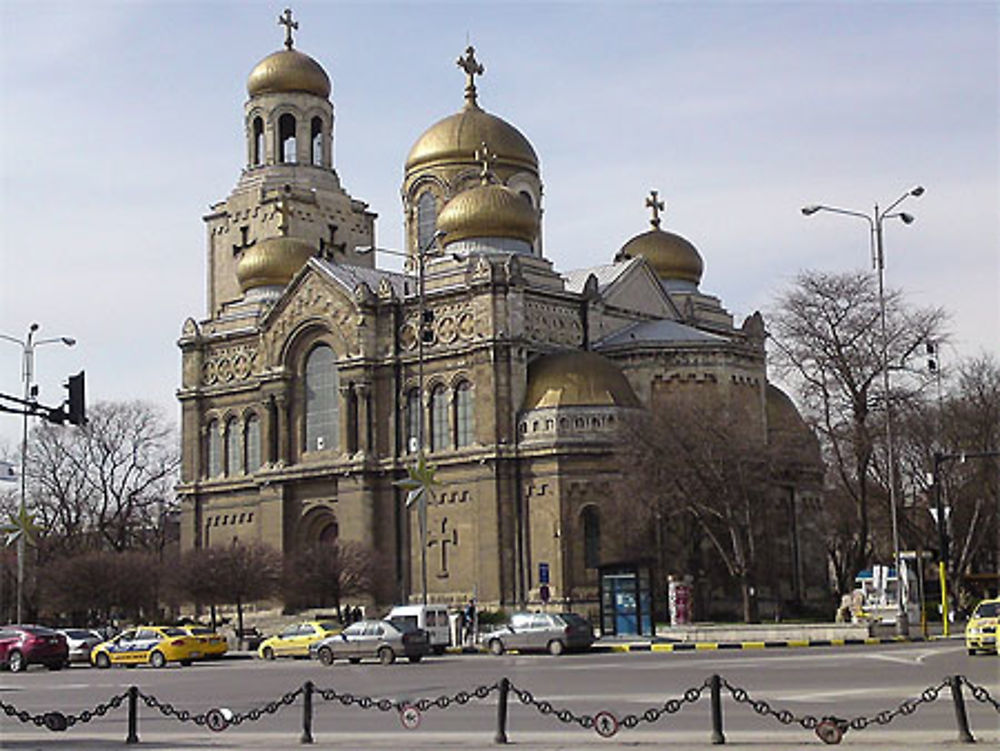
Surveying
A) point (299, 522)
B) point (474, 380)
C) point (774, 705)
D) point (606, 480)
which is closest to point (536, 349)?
point (474, 380)

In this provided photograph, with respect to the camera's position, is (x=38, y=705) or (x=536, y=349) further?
(x=536, y=349)

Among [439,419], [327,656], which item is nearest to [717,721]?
[327,656]

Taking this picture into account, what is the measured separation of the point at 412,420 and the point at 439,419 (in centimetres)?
160

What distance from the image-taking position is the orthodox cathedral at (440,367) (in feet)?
214

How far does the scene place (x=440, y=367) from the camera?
2719 inches

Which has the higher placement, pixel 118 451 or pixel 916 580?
pixel 118 451

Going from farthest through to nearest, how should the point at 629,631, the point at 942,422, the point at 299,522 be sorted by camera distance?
the point at 299,522 → the point at 942,422 → the point at 629,631

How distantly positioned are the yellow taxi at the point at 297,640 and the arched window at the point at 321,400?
23.7m

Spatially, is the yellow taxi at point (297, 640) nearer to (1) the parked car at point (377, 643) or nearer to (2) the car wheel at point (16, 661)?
(1) the parked car at point (377, 643)

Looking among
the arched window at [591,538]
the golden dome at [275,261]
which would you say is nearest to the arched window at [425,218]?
the golden dome at [275,261]

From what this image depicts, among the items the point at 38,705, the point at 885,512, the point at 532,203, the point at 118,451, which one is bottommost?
the point at 38,705

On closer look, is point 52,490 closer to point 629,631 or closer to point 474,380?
point 474,380

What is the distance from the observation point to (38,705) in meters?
29.7

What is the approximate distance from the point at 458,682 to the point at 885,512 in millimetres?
38925
